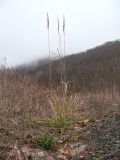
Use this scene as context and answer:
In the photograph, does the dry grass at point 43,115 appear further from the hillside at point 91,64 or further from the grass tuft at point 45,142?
the hillside at point 91,64

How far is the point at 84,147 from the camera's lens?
538 centimetres

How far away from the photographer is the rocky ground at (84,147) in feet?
16.4

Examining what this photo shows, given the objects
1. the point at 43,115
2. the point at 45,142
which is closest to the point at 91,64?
the point at 43,115

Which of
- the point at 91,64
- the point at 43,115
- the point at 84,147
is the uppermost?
the point at 91,64

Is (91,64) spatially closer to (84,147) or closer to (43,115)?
(43,115)

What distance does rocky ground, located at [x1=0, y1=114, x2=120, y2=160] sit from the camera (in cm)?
501

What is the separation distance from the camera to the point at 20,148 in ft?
17.1

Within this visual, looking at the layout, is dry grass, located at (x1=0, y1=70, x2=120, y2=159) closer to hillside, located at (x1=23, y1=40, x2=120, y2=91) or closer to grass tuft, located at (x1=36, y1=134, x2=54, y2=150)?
grass tuft, located at (x1=36, y1=134, x2=54, y2=150)

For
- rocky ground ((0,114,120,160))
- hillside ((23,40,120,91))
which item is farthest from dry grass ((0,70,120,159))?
hillside ((23,40,120,91))

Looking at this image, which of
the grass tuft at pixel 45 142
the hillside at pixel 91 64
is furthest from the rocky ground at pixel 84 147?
the hillside at pixel 91 64

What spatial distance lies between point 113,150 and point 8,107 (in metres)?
2.83

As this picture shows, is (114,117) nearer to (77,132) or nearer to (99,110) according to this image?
(77,132)

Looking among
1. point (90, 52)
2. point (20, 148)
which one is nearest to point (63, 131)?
point (20, 148)

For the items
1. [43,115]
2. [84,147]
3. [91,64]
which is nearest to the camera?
[84,147]
